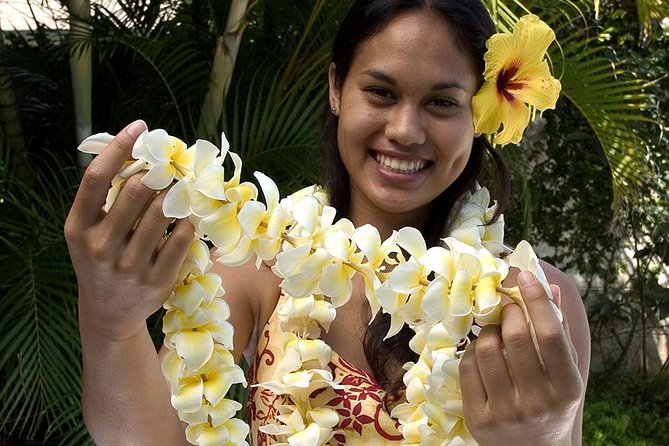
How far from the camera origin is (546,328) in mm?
816

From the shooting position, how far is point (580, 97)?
9.67 feet

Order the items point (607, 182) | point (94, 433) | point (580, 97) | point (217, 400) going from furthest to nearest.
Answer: point (607, 182)
point (580, 97)
point (94, 433)
point (217, 400)

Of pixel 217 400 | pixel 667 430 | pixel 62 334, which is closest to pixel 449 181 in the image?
pixel 217 400

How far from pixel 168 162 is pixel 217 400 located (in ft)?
0.91

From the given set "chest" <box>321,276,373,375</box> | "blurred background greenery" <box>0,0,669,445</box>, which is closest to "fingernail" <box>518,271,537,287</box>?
"chest" <box>321,276,373,375</box>

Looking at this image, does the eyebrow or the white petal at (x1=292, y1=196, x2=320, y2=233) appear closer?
the white petal at (x1=292, y1=196, x2=320, y2=233)

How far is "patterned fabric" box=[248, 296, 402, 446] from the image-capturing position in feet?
4.61

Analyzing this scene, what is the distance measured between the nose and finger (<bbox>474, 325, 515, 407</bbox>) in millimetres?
549

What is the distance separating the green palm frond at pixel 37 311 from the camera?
2602 millimetres

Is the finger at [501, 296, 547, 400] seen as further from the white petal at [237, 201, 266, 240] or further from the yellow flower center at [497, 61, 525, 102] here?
the yellow flower center at [497, 61, 525, 102]

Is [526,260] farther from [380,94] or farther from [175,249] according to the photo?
[380,94]

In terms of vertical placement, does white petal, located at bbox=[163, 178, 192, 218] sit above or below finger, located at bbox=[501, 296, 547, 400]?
above

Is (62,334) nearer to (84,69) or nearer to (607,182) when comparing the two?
(84,69)

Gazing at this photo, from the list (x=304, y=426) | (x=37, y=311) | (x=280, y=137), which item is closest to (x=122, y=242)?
(x=304, y=426)
